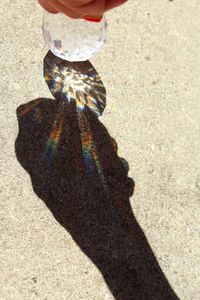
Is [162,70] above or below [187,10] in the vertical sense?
below

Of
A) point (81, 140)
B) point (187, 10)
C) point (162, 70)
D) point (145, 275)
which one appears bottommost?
point (145, 275)

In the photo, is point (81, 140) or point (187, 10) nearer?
point (81, 140)

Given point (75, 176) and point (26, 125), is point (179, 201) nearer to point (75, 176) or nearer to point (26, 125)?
point (75, 176)

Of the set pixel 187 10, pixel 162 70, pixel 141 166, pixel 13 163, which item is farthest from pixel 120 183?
pixel 187 10

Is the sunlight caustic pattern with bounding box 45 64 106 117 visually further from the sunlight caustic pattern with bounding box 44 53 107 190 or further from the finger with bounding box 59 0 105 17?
the finger with bounding box 59 0 105 17

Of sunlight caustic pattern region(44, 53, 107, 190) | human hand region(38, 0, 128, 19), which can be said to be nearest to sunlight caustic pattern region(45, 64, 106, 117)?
sunlight caustic pattern region(44, 53, 107, 190)
